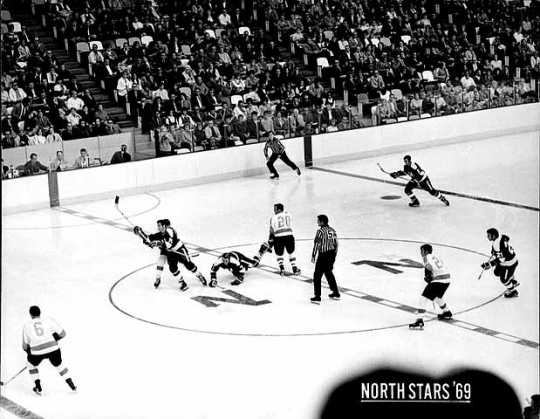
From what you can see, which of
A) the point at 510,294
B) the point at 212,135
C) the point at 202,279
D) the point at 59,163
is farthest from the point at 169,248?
the point at 212,135

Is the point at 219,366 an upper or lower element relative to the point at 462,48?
lower

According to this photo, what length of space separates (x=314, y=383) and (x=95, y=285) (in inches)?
195

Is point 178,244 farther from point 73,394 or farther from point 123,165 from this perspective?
point 123,165

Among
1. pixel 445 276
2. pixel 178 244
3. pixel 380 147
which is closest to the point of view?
pixel 445 276

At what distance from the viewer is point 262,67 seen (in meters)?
24.7

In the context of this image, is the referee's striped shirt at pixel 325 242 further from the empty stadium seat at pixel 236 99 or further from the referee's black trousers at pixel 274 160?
the empty stadium seat at pixel 236 99

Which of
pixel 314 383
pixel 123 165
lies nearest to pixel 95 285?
pixel 314 383

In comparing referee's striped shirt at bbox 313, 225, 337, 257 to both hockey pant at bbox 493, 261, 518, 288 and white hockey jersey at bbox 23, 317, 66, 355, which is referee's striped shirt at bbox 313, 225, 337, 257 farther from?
white hockey jersey at bbox 23, 317, 66, 355

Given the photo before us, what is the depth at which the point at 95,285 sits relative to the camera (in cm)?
1284

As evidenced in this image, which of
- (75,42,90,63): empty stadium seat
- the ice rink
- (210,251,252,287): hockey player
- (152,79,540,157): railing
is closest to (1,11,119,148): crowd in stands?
(75,42,90,63): empty stadium seat

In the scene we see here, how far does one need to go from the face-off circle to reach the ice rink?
0.03 metres

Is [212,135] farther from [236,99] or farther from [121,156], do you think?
[236,99]

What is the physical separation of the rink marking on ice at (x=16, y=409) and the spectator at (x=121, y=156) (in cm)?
1096

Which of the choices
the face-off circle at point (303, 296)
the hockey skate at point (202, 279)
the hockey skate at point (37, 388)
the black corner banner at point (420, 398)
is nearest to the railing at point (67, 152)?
the face-off circle at point (303, 296)
